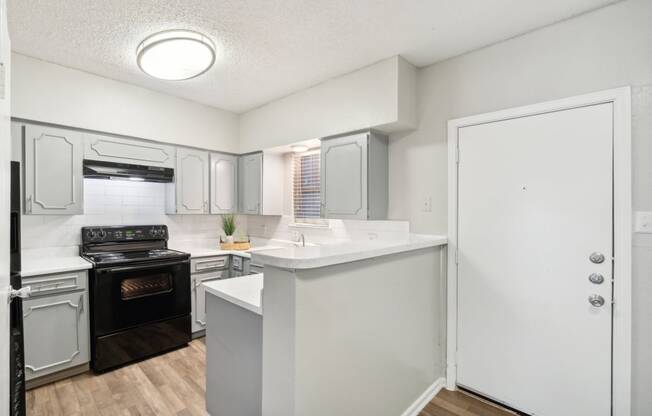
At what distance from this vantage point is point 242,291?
1.76 meters

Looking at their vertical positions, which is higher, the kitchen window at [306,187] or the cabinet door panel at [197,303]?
the kitchen window at [306,187]

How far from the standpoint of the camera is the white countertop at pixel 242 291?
1.55 m

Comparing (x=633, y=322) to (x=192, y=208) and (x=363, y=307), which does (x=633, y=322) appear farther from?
(x=192, y=208)

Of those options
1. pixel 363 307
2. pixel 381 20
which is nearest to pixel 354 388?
pixel 363 307

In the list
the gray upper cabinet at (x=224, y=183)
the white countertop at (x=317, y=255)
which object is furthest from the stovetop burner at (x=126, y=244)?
the white countertop at (x=317, y=255)

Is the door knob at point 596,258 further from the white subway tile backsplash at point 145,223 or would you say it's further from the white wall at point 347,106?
the white wall at point 347,106

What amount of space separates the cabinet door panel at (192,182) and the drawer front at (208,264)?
0.58 metres

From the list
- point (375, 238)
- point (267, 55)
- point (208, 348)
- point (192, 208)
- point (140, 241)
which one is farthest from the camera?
point (192, 208)

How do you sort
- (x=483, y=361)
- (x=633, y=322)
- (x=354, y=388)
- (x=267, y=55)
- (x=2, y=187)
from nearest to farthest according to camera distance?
(x=2, y=187) < (x=354, y=388) < (x=633, y=322) < (x=483, y=361) < (x=267, y=55)

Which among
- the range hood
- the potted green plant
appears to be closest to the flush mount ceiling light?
the range hood

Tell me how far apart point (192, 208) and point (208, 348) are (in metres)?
1.98

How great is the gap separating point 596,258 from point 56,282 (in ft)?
12.3

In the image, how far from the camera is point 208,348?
1938 mm

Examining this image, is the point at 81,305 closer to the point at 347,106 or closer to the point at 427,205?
the point at 347,106
